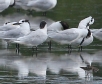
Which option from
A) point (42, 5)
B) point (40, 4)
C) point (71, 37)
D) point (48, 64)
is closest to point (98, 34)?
point (71, 37)

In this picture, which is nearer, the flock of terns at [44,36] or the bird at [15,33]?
the flock of terns at [44,36]

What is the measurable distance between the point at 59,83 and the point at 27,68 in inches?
75.0

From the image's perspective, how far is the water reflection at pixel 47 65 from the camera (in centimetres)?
1264

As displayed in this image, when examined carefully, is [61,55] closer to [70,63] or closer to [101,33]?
[70,63]

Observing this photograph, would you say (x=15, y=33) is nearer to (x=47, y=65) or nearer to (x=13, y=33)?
(x=13, y=33)

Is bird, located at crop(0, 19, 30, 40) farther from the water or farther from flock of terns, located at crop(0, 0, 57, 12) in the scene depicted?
flock of terns, located at crop(0, 0, 57, 12)

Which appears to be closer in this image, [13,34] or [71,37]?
[71,37]

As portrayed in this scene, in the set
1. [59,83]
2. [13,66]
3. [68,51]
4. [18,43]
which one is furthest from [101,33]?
[59,83]

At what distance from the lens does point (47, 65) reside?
13852 millimetres

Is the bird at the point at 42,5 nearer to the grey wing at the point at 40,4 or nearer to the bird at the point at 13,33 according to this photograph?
the grey wing at the point at 40,4

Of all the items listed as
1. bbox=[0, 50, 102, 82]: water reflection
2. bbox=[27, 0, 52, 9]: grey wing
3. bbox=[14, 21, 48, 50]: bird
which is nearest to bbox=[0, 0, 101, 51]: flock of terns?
bbox=[14, 21, 48, 50]: bird

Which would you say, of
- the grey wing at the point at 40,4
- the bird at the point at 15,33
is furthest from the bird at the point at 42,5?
the bird at the point at 15,33

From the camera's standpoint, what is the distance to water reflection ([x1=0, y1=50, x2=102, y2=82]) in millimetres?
12636

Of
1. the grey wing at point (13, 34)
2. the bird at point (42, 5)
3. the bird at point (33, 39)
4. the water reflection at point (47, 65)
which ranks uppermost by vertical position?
the bird at point (42, 5)
